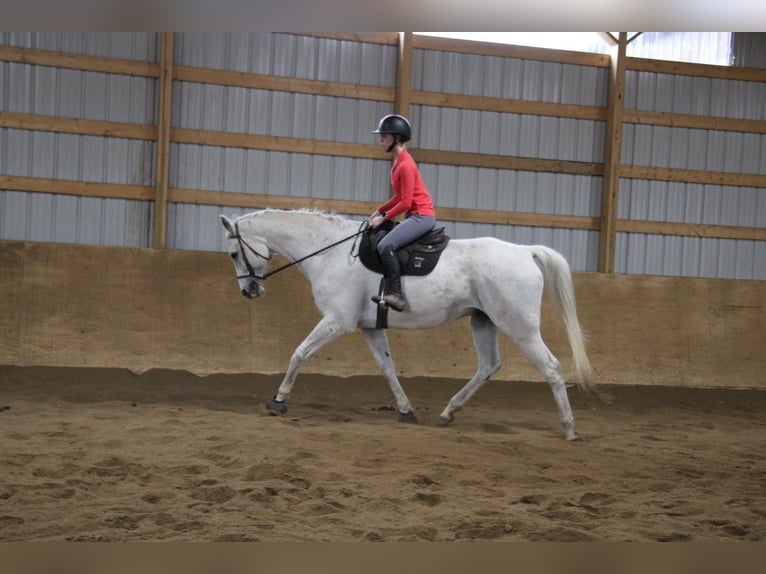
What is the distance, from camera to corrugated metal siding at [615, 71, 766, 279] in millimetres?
10578

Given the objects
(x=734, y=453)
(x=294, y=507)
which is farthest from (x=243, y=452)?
(x=734, y=453)

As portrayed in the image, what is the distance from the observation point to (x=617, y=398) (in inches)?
344

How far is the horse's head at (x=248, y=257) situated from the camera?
6984mm

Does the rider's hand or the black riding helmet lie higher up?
the black riding helmet

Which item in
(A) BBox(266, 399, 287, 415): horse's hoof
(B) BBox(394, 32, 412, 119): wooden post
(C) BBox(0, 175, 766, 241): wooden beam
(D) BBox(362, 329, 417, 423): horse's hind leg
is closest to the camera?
(A) BBox(266, 399, 287, 415): horse's hoof

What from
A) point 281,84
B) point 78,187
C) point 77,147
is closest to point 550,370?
point 281,84

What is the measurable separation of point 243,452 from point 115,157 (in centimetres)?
551

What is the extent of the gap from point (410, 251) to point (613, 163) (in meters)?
4.88

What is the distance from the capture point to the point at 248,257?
23.0ft

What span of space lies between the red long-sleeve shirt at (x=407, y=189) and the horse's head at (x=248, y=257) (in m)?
1.26

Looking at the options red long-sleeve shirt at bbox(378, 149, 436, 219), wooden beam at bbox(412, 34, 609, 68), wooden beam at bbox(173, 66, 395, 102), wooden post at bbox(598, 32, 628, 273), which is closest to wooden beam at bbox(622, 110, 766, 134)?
wooden post at bbox(598, 32, 628, 273)

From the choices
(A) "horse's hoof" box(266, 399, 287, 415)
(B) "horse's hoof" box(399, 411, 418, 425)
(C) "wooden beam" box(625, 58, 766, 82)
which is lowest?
(B) "horse's hoof" box(399, 411, 418, 425)

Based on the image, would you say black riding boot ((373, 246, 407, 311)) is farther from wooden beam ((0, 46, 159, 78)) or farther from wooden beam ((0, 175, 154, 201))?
wooden beam ((0, 46, 159, 78))
